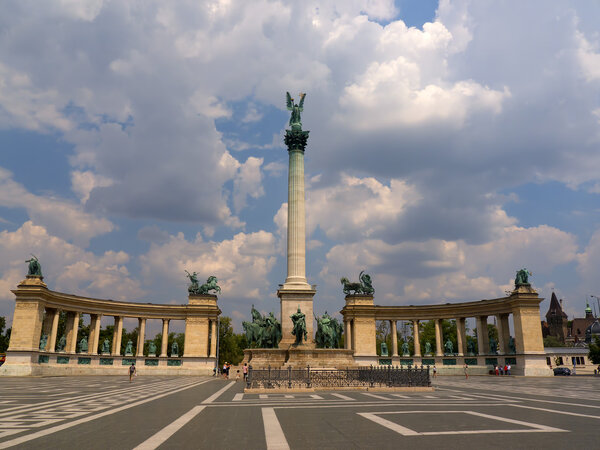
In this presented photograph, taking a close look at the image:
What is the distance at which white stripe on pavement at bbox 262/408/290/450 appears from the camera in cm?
1041

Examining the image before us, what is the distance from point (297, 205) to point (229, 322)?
255 ft

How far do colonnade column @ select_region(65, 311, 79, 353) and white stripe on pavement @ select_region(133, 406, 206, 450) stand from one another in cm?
6172

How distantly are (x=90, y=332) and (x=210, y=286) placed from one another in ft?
72.1

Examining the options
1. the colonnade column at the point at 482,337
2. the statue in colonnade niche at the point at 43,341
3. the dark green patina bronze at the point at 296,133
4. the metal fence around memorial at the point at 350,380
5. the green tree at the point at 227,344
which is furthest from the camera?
the green tree at the point at 227,344

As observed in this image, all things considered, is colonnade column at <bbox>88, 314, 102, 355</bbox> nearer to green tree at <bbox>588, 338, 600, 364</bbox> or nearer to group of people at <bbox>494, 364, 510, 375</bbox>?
group of people at <bbox>494, 364, 510, 375</bbox>

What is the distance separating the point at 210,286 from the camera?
82.9 metres

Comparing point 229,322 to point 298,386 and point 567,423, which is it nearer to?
point 298,386

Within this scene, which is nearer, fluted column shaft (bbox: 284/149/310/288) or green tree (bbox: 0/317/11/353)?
fluted column shaft (bbox: 284/149/310/288)

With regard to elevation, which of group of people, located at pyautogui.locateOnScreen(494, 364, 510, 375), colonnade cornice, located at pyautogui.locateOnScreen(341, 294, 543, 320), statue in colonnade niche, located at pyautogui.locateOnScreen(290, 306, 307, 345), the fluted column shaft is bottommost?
group of people, located at pyautogui.locateOnScreen(494, 364, 510, 375)

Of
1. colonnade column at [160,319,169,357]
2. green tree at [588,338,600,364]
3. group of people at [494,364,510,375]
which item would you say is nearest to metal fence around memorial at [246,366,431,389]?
group of people at [494,364,510,375]

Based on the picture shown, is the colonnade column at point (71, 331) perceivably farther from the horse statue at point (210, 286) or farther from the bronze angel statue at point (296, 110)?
the bronze angel statue at point (296, 110)

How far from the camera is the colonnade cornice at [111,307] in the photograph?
63406 mm

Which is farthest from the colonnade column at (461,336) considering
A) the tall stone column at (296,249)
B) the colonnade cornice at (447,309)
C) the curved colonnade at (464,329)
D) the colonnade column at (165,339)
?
the colonnade column at (165,339)

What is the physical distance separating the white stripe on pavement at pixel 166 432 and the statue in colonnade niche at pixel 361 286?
66.7 metres
